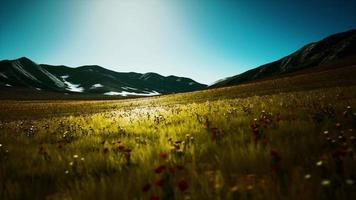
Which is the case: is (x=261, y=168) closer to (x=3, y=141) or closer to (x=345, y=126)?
(x=345, y=126)

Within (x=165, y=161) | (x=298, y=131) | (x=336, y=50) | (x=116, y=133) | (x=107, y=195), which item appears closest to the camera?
(x=107, y=195)

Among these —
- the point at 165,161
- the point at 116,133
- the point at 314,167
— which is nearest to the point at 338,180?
the point at 314,167

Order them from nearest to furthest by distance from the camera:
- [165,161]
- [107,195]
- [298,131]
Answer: [107,195] < [165,161] < [298,131]

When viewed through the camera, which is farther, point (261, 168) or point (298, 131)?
point (298, 131)

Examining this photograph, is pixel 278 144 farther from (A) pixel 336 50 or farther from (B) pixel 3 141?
(A) pixel 336 50

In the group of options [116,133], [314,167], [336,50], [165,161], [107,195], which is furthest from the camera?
[336,50]

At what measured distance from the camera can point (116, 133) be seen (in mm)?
8195

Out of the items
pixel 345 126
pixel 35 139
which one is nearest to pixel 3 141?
pixel 35 139

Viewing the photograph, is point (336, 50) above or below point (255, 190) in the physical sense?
above

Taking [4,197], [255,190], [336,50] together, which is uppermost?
[336,50]

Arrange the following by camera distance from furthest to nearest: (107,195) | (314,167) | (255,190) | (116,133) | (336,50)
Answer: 1. (336,50)
2. (116,133)
3. (314,167)
4. (107,195)
5. (255,190)

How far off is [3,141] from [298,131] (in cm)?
910

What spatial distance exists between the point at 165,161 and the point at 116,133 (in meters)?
4.71

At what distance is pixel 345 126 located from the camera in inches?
211
